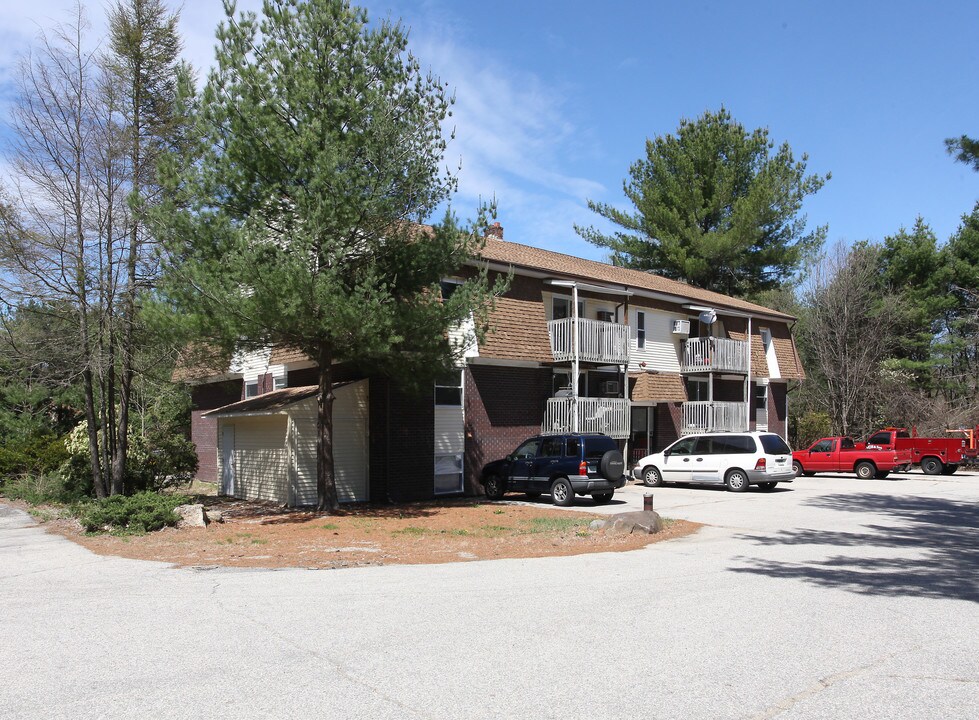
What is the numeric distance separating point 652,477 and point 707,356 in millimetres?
6971

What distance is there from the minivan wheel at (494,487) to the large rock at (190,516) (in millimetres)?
7690

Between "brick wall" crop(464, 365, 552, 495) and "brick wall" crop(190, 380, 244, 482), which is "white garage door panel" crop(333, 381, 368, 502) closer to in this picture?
"brick wall" crop(464, 365, 552, 495)

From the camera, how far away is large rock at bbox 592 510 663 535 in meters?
13.9

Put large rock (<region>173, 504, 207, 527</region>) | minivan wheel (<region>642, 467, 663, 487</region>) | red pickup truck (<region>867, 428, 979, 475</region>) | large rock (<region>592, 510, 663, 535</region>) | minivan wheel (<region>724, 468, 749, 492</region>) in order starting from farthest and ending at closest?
red pickup truck (<region>867, 428, 979, 475</region>) < minivan wheel (<region>642, 467, 663, 487</region>) < minivan wheel (<region>724, 468, 749, 492</region>) < large rock (<region>173, 504, 207, 527</region>) < large rock (<region>592, 510, 663, 535</region>)

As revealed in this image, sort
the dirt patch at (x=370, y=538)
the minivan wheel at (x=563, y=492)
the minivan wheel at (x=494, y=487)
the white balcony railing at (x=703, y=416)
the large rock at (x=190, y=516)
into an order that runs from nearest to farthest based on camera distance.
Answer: the dirt patch at (x=370, y=538) < the large rock at (x=190, y=516) < the minivan wheel at (x=563, y=492) < the minivan wheel at (x=494, y=487) < the white balcony railing at (x=703, y=416)

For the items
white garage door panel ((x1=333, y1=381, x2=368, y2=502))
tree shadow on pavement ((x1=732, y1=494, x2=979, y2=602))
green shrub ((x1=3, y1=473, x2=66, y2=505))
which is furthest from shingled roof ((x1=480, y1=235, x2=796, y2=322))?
green shrub ((x1=3, y1=473, x2=66, y2=505))

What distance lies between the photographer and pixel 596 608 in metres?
8.13

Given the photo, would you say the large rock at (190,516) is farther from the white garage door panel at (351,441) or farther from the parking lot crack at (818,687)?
the parking lot crack at (818,687)

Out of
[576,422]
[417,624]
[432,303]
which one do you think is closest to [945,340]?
[576,422]

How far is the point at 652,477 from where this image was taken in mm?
24641

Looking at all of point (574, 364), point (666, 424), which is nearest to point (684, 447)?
point (574, 364)

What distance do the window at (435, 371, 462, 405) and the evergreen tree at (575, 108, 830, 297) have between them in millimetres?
23040

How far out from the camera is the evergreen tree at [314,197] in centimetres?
1438

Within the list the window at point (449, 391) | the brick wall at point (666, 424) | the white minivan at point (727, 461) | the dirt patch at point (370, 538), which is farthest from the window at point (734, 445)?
the window at point (449, 391)
